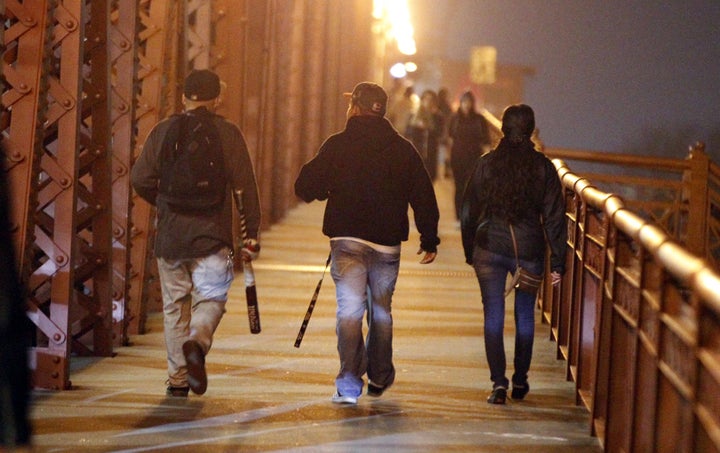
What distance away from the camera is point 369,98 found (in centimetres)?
830

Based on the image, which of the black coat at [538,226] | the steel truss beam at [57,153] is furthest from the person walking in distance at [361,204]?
the steel truss beam at [57,153]

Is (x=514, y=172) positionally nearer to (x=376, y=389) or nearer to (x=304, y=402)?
(x=376, y=389)

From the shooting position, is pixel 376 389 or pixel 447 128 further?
pixel 447 128

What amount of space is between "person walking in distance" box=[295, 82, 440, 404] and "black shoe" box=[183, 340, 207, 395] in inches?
32.4

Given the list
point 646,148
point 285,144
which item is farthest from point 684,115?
point 285,144

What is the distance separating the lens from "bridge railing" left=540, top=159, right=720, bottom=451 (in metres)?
4.52

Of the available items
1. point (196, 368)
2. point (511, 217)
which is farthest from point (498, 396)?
point (196, 368)

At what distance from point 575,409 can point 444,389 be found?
864 mm

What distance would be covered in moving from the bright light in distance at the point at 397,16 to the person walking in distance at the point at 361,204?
113ft

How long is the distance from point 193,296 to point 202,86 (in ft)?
3.67

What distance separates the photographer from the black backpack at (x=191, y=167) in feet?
26.2

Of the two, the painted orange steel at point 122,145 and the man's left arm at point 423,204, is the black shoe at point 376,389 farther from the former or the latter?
the painted orange steel at point 122,145

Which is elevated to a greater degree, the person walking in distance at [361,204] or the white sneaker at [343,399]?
the person walking in distance at [361,204]

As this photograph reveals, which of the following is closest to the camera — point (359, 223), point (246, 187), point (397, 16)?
point (246, 187)
